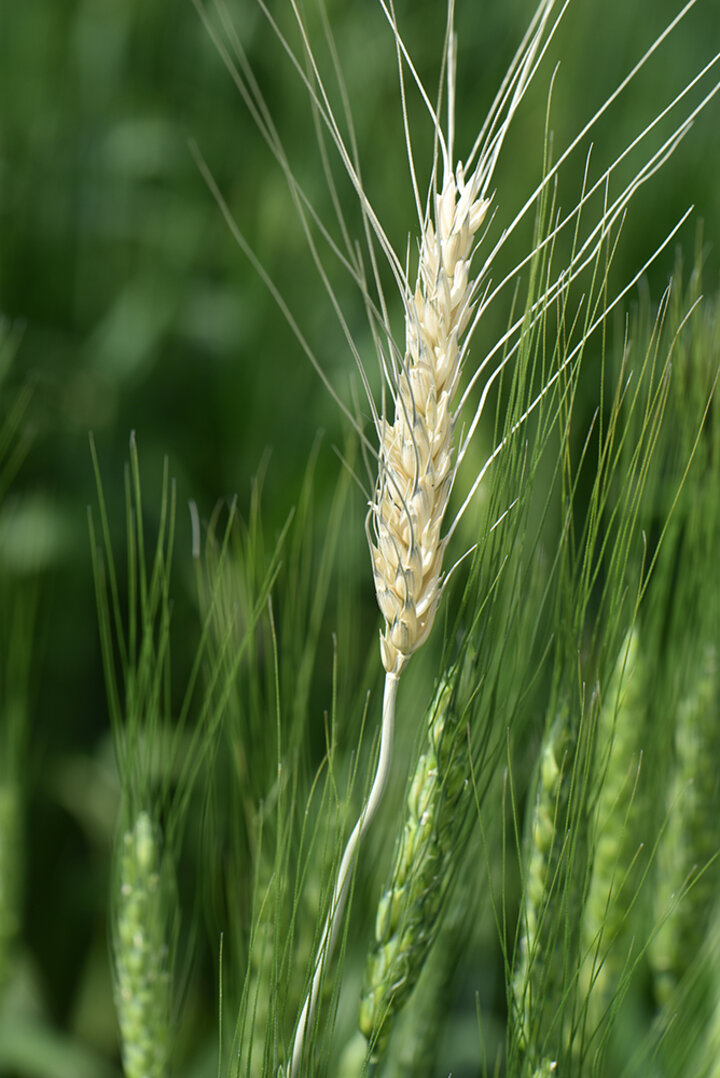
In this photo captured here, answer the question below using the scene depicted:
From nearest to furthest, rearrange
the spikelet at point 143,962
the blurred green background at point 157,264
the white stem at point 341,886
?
the white stem at point 341,886, the spikelet at point 143,962, the blurred green background at point 157,264

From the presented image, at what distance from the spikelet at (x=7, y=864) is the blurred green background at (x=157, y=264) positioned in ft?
0.60

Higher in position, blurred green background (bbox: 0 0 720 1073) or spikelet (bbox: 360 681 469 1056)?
blurred green background (bbox: 0 0 720 1073)

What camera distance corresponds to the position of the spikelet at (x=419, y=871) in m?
0.33

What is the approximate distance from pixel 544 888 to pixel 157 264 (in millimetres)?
678

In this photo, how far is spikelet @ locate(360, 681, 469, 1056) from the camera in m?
0.33

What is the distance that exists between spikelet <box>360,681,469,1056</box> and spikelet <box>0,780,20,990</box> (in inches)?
10.6

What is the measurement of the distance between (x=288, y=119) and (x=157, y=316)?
0.20 metres

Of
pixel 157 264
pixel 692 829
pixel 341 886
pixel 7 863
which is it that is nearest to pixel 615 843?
pixel 692 829

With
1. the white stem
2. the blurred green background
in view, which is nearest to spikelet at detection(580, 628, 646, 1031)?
the white stem

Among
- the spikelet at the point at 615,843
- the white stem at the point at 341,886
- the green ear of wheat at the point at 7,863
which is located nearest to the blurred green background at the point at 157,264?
the green ear of wheat at the point at 7,863

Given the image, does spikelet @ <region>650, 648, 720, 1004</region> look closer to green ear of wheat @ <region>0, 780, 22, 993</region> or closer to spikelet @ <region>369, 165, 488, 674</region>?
spikelet @ <region>369, 165, 488, 674</region>

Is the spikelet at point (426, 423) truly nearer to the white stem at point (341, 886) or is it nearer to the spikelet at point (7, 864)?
the white stem at point (341, 886)

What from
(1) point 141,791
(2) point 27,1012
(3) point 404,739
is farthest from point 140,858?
(2) point 27,1012

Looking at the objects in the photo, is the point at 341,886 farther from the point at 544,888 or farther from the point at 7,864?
the point at 7,864
